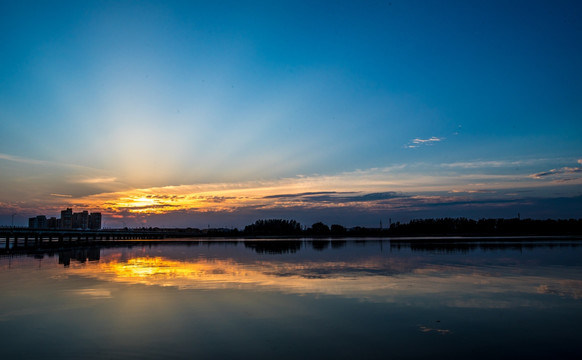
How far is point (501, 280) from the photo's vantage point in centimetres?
Answer: 2627

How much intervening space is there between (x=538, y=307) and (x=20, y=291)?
2780cm

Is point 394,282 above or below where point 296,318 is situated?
below

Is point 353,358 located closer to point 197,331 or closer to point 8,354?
point 197,331

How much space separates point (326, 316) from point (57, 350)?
9630 mm

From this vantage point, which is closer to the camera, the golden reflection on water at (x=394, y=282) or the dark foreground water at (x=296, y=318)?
the dark foreground water at (x=296, y=318)

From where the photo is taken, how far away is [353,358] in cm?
1126

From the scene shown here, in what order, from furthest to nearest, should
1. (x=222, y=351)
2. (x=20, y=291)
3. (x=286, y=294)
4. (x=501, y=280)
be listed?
1. (x=501, y=280)
2. (x=20, y=291)
3. (x=286, y=294)
4. (x=222, y=351)

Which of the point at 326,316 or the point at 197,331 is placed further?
the point at 326,316

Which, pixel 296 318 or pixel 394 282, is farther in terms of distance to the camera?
pixel 394 282

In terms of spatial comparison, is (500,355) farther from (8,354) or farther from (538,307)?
(8,354)

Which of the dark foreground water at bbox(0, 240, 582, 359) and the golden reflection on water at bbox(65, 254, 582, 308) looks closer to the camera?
the dark foreground water at bbox(0, 240, 582, 359)

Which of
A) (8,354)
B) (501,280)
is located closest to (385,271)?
(501,280)

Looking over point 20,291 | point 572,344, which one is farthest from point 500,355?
point 20,291

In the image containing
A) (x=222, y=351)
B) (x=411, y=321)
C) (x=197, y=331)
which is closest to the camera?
(x=222, y=351)
